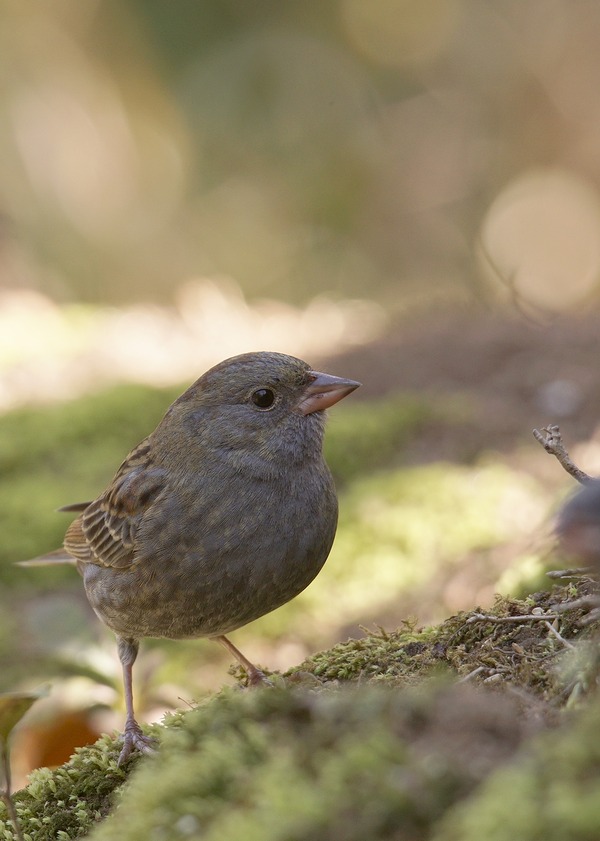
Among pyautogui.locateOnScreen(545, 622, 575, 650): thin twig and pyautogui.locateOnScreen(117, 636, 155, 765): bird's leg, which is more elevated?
pyautogui.locateOnScreen(545, 622, 575, 650): thin twig

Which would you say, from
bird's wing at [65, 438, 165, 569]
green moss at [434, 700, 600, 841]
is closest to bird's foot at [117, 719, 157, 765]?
bird's wing at [65, 438, 165, 569]

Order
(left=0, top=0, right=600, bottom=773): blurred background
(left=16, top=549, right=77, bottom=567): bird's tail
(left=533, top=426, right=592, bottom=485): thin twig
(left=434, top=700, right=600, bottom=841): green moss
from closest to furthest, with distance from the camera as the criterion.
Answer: (left=434, top=700, right=600, bottom=841): green moss, (left=533, top=426, right=592, bottom=485): thin twig, (left=16, top=549, right=77, bottom=567): bird's tail, (left=0, top=0, right=600, bottom=773): blurred background

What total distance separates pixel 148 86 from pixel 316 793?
59.9ft

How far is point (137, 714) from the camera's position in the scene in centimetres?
472

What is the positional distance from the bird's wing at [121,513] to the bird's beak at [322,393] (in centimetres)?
65

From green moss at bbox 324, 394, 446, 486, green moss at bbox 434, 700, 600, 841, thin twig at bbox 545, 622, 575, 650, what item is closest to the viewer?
green moss at bbox 434, 700, 600, 841

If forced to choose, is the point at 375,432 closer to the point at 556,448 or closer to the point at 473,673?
the point at 556,448

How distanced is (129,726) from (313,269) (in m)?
15.3

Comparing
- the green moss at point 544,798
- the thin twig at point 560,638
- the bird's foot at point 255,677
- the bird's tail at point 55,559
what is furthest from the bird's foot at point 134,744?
the bird's tail at point 55,559

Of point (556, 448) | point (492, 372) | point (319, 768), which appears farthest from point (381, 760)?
point (492, 372)

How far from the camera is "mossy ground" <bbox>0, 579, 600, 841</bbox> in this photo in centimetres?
155

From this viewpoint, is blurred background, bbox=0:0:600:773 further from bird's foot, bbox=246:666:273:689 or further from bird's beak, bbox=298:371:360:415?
bird's foot, bbox=246:666:273:689

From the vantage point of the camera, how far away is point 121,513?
3.99 m

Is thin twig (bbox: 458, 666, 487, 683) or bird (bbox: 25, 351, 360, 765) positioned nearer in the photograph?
thin twig (bbox: 458, 666, 487, 683)
